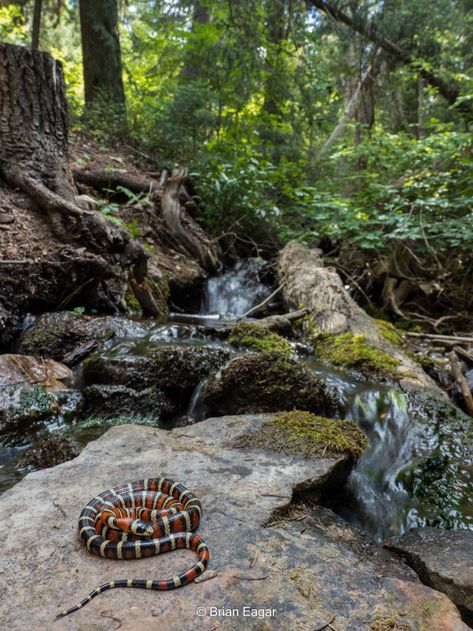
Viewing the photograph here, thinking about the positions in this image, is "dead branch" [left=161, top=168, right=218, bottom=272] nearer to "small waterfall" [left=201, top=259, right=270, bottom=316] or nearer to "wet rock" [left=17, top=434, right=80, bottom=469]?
"small waterfall" [left=201, top=259, right=270, bottom=316]

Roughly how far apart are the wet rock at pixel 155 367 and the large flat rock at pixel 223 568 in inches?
72.9

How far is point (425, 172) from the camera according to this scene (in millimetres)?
8453

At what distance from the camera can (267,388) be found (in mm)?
4223

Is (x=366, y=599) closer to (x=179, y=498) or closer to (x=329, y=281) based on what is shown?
(x=179, y=498)

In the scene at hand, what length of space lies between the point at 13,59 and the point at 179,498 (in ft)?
22.9

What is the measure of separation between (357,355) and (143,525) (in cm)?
368

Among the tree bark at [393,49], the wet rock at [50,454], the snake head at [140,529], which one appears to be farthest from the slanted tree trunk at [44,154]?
the tree bark at [393,49]

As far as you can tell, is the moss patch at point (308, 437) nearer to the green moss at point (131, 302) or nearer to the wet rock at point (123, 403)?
the wet rock at point (123, 403)

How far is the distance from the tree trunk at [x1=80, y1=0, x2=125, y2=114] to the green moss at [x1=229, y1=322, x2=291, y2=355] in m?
8.85

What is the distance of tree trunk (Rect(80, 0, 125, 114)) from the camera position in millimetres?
10352

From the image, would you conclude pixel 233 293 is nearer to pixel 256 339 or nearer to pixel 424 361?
pixel 256 339

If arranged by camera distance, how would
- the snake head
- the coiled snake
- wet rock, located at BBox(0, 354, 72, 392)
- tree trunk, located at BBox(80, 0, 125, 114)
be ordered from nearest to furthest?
1. the coiled snake
2. the snake head
3. wet rock, located at BBox(0, 354, 72, 392)
4. tree trunk, located at BBox(80, 0, 125, 114)

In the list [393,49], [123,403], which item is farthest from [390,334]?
[393,49]

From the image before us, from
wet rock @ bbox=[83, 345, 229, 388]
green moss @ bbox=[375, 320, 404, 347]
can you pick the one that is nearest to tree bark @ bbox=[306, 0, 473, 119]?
green moss @ bbox=[375, 320, 404, 347]
